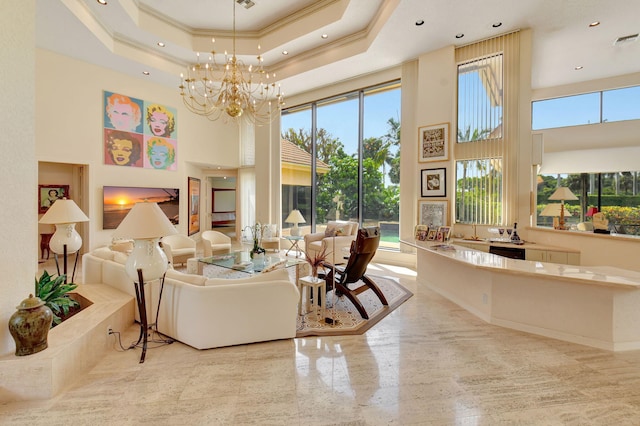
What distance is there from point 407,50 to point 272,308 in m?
5.25

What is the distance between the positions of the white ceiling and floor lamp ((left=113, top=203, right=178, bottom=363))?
4.07 m

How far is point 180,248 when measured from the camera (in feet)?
19.4

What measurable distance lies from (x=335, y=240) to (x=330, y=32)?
4049 mm

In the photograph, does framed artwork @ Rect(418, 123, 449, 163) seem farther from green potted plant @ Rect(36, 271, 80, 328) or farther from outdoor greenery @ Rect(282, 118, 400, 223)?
green potted plant @ Rect(36, 271, 80, 328)

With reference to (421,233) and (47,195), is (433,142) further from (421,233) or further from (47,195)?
(47,195)

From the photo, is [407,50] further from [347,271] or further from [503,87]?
[347,271]

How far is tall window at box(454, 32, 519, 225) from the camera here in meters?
4.81

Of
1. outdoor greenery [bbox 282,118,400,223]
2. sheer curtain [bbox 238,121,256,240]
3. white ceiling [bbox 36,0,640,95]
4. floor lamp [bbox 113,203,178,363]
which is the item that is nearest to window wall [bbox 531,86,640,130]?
white ceiling [bbox 36,0,640,95]

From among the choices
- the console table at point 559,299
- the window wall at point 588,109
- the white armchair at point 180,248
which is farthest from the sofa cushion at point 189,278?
the window wall at point 588,109

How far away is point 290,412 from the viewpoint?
1.94 metres

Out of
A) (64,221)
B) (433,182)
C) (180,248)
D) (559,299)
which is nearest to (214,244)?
(180,248)

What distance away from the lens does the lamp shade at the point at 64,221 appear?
10.7 feet

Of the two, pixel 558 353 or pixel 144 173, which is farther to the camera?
pixel 144 173

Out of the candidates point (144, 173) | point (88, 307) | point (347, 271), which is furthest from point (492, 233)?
point (144, 173)
